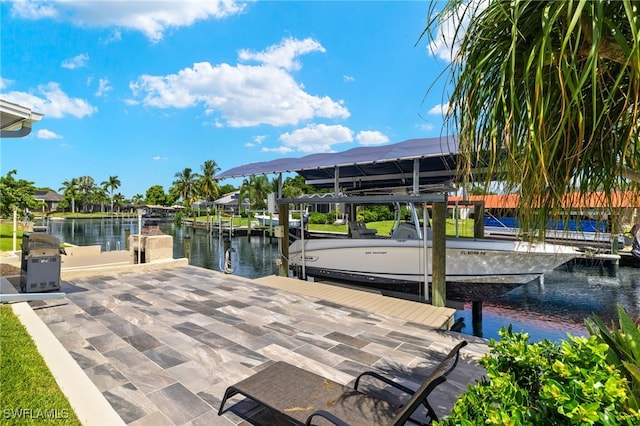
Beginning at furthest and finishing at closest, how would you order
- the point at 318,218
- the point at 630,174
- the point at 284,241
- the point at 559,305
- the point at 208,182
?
1. the point at 208,182
2. the point at 318,218
3. the point at 559,305
4. the point at 284,241
5. the point at 630,174

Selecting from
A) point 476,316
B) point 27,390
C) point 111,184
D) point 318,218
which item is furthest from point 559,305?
point 111,184

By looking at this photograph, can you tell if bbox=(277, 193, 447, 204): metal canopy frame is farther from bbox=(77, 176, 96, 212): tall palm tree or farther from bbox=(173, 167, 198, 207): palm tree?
bbox=(77, 176, 96, 212): tall palm tree

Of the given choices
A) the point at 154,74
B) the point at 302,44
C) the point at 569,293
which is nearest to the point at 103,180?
the point at 154,74

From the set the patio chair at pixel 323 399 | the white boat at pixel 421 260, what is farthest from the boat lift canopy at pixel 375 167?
the patio chair at pixel 323 399

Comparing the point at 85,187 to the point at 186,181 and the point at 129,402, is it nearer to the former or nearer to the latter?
the point at 186,181

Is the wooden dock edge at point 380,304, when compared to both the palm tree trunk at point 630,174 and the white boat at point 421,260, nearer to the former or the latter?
the white boat at point 421,260

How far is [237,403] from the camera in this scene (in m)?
2.79

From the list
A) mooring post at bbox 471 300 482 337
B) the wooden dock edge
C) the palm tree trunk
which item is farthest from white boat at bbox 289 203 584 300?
the palm tree trunk

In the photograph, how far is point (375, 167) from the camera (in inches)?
376

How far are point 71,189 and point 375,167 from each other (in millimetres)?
95541

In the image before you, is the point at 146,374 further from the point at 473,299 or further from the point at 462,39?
the point at 473,299

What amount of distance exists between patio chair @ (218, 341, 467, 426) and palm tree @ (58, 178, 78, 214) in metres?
99.2

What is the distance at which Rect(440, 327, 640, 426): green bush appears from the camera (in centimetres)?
107

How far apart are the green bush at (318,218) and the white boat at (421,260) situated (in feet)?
94.5
